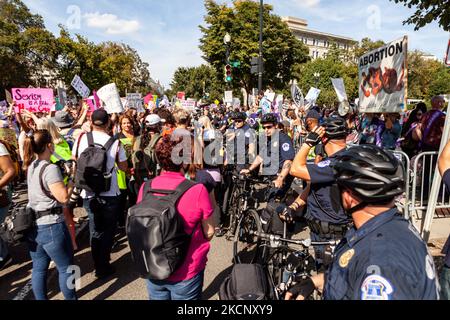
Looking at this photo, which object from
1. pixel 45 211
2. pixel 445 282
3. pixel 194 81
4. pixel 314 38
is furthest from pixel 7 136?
pixel 314 38

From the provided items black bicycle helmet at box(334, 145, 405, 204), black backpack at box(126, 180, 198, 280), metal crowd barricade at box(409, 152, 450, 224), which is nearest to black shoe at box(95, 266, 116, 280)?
black backpack at box(126, 180, 198, 280)

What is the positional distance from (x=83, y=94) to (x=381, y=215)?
9.52 metres

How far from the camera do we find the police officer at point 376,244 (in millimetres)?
1203

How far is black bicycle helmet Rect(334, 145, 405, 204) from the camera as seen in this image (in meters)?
1.48

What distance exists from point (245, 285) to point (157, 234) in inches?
26.7

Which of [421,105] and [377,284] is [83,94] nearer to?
[421,105]

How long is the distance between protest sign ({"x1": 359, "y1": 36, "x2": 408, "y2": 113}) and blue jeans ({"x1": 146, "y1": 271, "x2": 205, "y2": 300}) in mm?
3602

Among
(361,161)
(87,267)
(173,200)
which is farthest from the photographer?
(87,267)

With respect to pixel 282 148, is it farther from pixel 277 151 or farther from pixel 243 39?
pixel 243 39

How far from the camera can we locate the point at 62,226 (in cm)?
303

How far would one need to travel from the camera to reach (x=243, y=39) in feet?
121

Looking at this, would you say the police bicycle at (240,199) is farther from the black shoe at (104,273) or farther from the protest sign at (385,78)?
the protest sign at (385,78)
